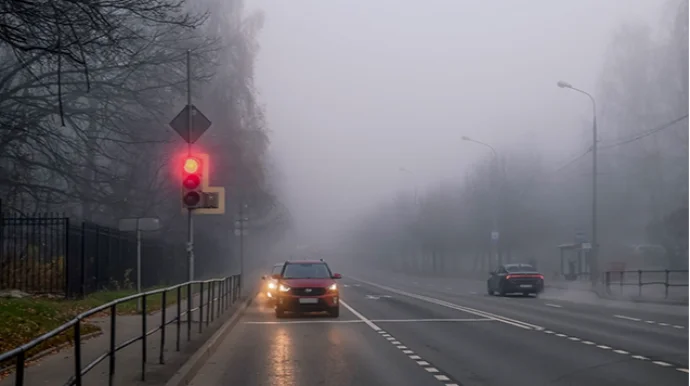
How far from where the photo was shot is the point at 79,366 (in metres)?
7.64

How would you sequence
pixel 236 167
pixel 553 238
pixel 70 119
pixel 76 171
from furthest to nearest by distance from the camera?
pixel 553 238 → pixel 236 167 → pixel 76 171 → pixel 70 119

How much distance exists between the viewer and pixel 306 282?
2547cm

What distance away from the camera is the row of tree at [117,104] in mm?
12945

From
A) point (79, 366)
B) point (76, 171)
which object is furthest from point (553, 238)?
point (79, 366)

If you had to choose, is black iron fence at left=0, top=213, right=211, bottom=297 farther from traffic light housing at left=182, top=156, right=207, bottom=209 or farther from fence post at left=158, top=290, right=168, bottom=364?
fence post at left=158, top=290, right=168, bottom=364

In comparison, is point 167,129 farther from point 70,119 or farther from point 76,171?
point 70,119

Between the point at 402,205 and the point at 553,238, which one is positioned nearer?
the point at 553,238

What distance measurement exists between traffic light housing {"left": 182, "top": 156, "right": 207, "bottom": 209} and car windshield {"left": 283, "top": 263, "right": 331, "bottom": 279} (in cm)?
821

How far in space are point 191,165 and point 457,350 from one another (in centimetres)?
675

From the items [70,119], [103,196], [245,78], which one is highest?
[245,78]

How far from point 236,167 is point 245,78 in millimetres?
Answer: 6637

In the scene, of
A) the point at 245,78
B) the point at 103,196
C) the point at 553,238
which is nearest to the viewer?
the point at 103,196

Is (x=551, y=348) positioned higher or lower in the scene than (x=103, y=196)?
lower

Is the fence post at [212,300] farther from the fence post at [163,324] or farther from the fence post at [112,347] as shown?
the fence post at [112,347]
